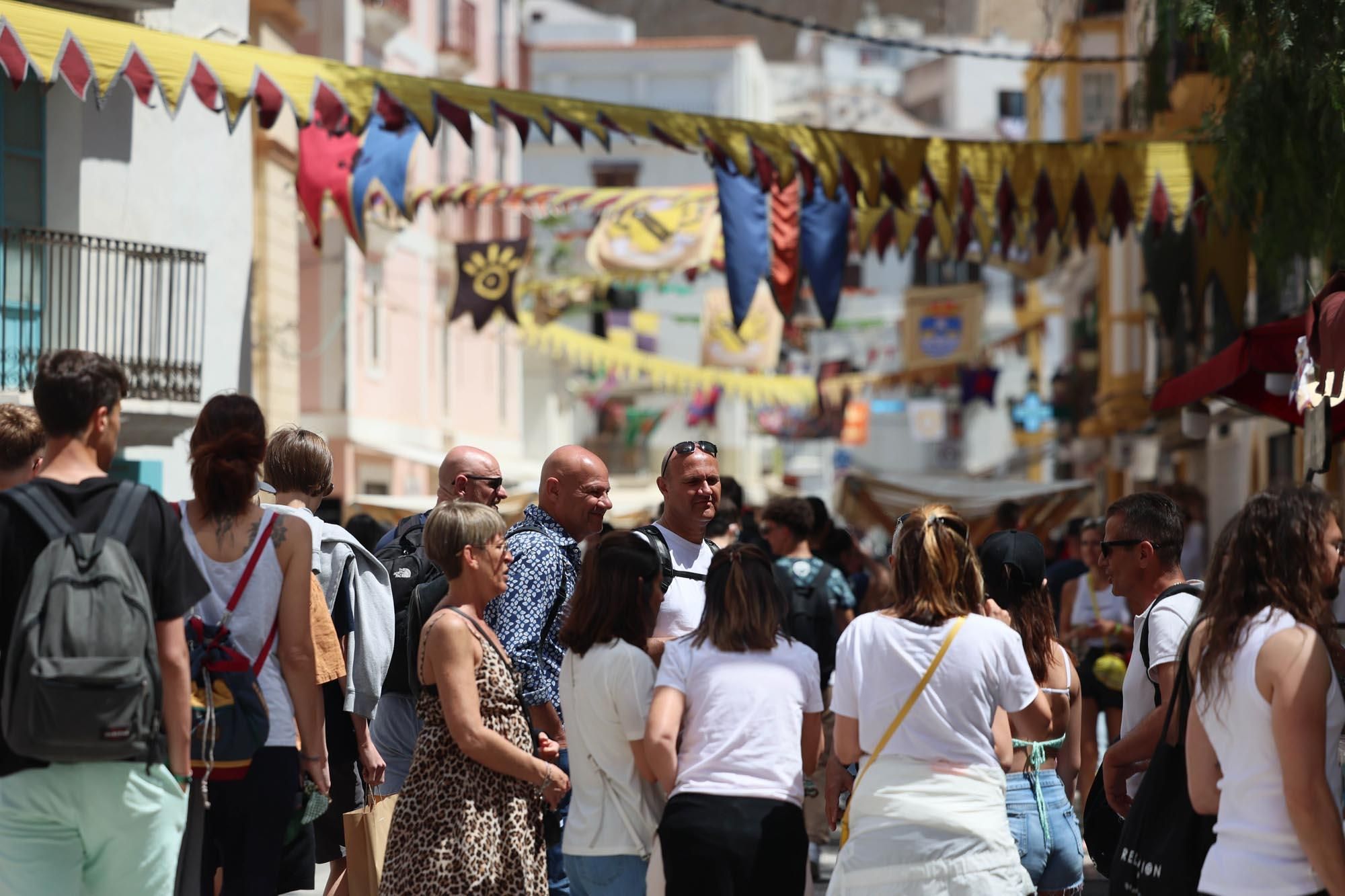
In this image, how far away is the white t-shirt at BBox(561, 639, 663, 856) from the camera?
5406 mm

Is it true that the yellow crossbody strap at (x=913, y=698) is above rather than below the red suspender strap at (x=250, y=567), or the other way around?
below

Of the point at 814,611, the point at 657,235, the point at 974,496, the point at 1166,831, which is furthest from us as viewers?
the point at 974,496

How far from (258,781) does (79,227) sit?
424 inches

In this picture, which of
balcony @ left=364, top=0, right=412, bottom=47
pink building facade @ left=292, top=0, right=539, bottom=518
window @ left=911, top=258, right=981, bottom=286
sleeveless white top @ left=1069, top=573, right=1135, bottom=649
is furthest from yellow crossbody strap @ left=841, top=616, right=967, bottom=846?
window @ left=911, top=258, right=981, bottom=286

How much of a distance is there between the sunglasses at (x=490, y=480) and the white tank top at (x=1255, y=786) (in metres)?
3.64

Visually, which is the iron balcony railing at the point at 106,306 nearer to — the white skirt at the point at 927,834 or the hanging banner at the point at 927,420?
the white skirt at the point at 927,834

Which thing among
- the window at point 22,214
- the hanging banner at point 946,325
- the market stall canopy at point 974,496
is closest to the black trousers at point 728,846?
the window at point 22,214

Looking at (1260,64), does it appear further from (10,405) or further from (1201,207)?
(10,405)

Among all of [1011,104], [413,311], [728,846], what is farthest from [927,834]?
[1011,104]

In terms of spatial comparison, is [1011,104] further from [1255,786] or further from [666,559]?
[1255,786]

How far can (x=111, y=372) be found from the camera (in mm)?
4828

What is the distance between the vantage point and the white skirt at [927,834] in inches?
201

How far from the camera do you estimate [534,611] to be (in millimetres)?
6203

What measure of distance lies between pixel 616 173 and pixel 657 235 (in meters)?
41.9
